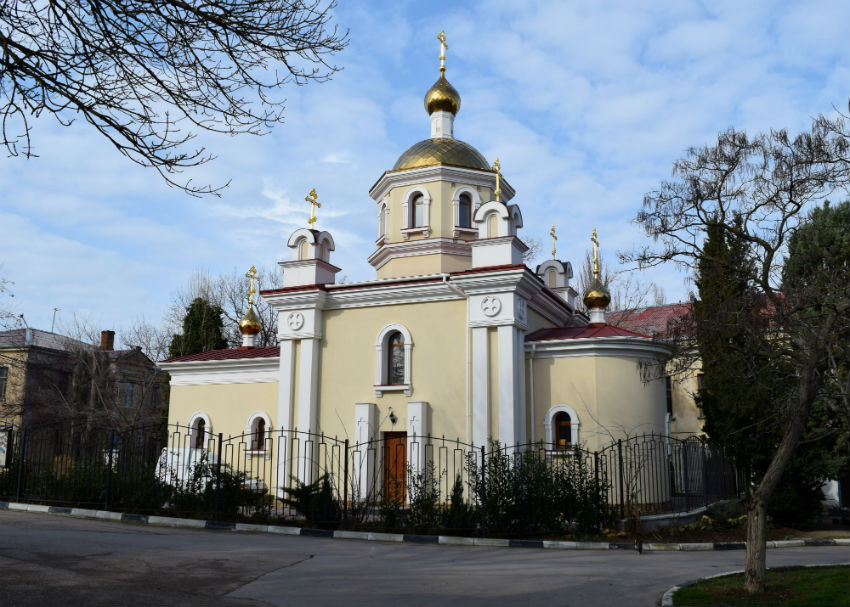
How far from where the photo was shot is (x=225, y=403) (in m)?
20.4

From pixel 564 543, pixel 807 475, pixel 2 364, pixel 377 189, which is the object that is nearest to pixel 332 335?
pixel 377 189

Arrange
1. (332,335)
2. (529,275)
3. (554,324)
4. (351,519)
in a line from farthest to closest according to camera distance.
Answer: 1. (554,324)
2. (332,335)
3. (529,275)
4. (351,519)

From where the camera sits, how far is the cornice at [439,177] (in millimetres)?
19891

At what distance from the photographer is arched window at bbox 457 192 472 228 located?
65.3ft

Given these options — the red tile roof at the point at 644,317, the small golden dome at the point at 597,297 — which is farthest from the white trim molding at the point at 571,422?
the red tile roof at the point at 644,317

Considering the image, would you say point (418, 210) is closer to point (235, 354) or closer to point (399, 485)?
point (235, 354)

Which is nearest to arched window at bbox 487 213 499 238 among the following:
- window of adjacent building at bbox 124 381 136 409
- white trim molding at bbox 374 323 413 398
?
white trim molding at bbox 374 323 413 398

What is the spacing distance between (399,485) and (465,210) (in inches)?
362

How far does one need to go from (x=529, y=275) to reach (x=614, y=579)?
30.1ft

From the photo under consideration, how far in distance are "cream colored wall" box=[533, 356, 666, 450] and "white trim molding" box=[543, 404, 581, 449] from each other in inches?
3.4

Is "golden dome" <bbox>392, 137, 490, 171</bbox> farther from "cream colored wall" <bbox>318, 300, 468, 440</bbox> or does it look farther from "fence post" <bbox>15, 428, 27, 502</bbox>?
"fence post" <bbox>15, 428, 27, 502</bbox>

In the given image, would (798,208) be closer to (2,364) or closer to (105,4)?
(105,4)

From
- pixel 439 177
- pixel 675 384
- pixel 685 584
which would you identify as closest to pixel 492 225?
pixel 439 177

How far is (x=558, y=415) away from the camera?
16.7 m
